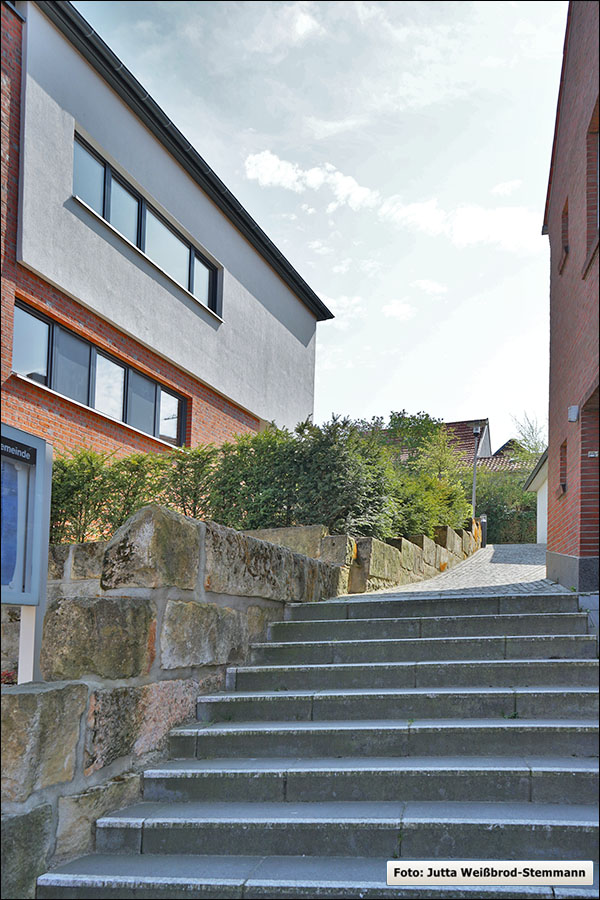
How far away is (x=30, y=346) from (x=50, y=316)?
0.57m

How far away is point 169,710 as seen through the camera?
4430mm

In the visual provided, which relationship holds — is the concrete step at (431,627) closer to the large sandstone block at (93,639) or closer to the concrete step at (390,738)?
the concrete step at (390,738)

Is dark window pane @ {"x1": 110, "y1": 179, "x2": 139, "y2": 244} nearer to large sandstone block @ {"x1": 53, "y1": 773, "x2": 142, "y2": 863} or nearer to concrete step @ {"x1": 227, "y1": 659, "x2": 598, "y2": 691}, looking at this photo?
concrete step @ {"x1": 227, "y1": 659, "x2": 598, "y2": 691}

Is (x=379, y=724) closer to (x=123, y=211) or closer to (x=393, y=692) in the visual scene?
(x=393, y=692)

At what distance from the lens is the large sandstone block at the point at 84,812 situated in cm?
350

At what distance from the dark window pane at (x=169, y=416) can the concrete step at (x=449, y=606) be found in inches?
300

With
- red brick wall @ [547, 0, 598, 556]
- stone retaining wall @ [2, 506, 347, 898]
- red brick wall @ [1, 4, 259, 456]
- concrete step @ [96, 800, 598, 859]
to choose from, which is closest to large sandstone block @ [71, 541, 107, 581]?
stone retaining wall @ [2, 506, 347, 898]

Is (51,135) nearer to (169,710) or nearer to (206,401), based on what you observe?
(206,401)

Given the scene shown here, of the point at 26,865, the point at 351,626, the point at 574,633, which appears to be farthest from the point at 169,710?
the point at 574,633

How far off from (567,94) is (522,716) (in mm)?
6496

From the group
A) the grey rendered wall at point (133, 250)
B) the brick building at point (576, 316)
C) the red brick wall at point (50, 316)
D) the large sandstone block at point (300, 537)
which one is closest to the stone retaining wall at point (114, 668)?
the large sandstone block at point (300, 537)

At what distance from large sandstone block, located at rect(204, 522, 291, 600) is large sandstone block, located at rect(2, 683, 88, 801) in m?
1.49

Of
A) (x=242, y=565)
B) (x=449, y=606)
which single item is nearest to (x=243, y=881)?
(x=242, y=565)

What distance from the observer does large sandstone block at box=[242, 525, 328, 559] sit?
27.2 feet
